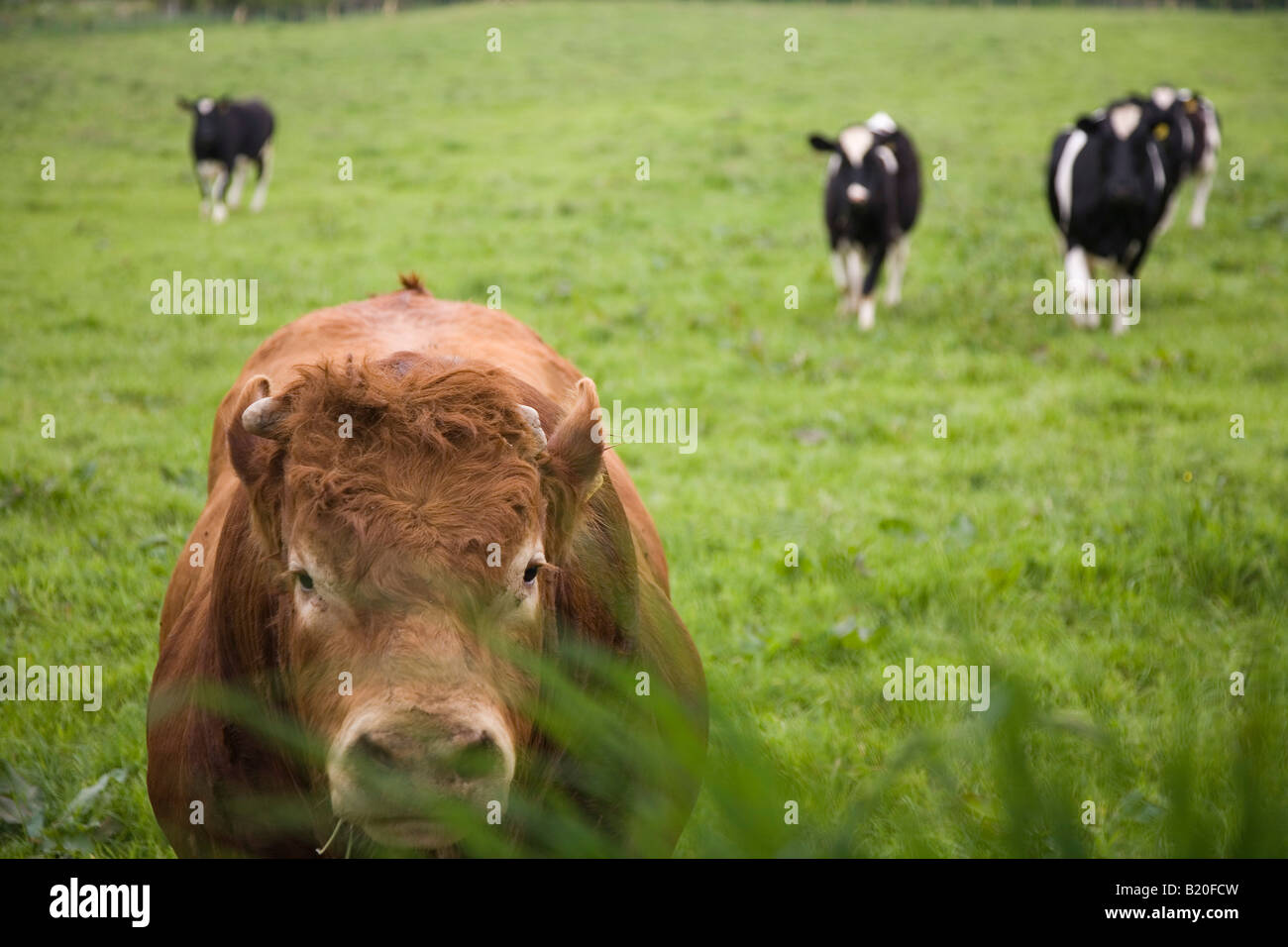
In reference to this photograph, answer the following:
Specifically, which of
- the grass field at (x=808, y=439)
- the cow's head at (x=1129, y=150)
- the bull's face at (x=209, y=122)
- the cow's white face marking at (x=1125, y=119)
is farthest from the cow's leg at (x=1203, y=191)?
the bull's face at (x=209, y=122)

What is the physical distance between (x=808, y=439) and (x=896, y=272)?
15.4 feet

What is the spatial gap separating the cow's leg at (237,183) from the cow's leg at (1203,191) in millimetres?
14220

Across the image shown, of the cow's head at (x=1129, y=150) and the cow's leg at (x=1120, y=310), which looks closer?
the cow's leg at (x=1120, y=310)

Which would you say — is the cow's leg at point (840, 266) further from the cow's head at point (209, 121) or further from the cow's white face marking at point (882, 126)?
the cow's head at point (209, 121)

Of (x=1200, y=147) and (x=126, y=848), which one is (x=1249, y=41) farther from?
(x=126, y=848)

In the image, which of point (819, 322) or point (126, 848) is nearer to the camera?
point (126, 848)

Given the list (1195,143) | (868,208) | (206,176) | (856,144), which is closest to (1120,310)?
(868,208)

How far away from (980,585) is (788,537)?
1.10 metres

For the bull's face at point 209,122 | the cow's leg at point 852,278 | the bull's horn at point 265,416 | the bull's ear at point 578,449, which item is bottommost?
the bull's ear at point 578,449

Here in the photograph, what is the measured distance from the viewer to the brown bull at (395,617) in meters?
1.91

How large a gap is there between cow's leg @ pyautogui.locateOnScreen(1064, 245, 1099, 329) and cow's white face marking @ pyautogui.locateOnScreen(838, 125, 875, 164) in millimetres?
Answer: 2345

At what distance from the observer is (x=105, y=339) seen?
938 centimetres

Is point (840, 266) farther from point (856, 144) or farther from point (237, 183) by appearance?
point (237, 183)
